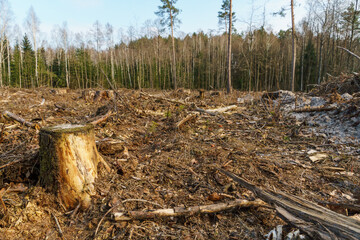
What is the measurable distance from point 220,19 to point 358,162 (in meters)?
24.3

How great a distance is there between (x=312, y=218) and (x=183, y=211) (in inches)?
49.3

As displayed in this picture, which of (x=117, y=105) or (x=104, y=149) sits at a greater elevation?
(x=117, y=105)

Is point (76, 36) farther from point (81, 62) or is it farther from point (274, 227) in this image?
point (274, 227)

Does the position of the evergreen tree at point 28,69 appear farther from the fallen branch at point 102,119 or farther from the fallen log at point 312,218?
the fallen log at point 312,218

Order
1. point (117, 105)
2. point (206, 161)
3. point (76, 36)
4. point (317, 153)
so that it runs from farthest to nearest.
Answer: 1. point (76, 36)
2. point (117, 105)
3. point (317, 153)
4. point (206, 161)

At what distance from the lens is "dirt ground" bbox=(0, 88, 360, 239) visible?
6.54ft

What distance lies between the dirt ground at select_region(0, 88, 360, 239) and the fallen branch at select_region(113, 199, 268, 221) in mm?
58

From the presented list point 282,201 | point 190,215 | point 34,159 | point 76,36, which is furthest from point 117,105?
point 76,36

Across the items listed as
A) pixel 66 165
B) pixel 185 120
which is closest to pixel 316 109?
pixel 185 120

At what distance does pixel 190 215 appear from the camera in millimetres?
2107

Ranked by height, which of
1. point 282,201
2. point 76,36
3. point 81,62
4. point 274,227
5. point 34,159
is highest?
point 76,36

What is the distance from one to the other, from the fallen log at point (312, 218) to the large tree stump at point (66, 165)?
6.97 ft

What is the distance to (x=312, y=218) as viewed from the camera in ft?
6.15

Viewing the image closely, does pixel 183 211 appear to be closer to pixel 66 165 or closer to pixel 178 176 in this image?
pixel 178 176
